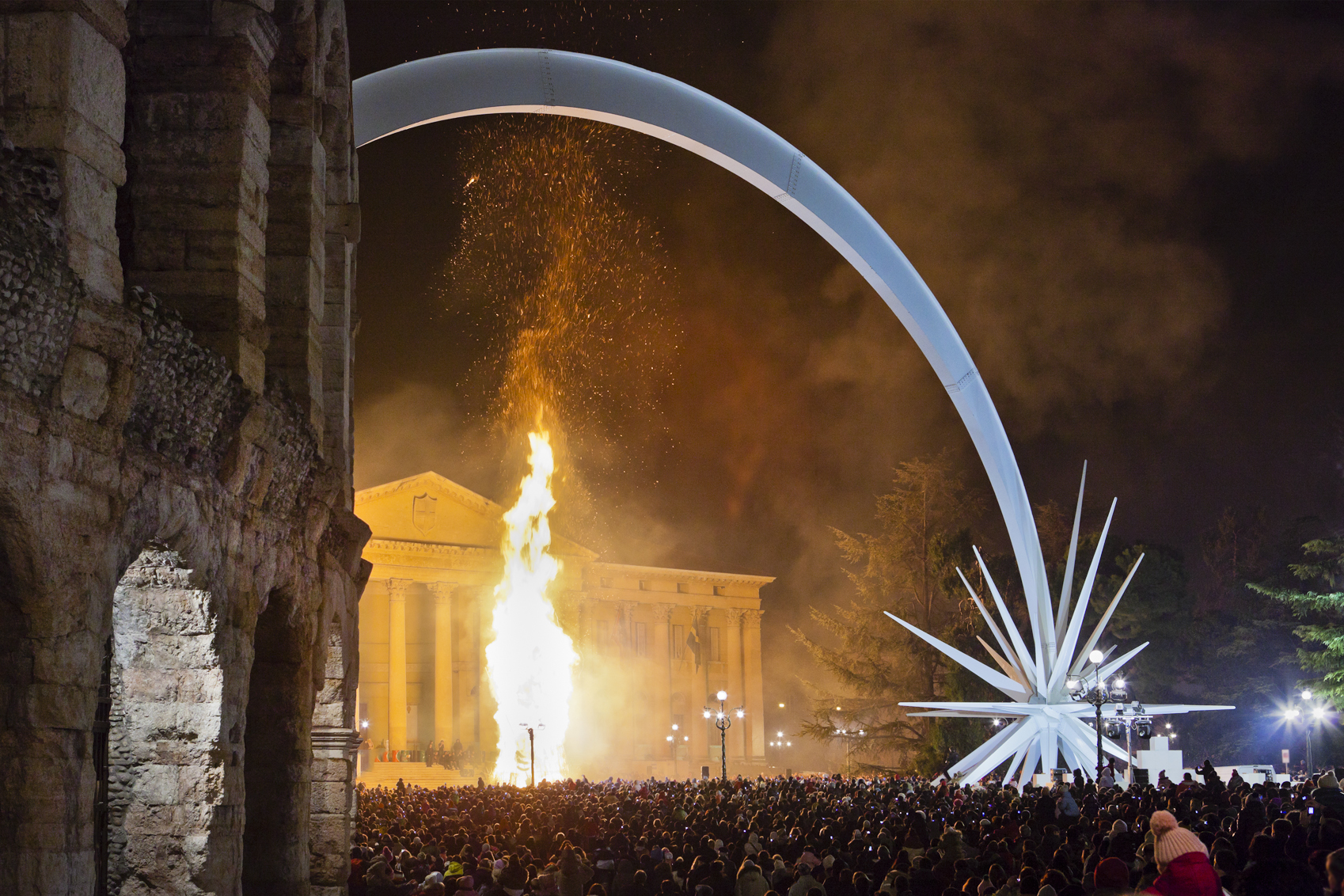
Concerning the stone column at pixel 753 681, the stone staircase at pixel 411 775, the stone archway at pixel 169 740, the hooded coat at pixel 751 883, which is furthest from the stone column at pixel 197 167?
the stone column at pixel 753 681

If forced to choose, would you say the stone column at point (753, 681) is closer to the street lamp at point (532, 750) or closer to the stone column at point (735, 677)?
the stone column at point (735, 677)

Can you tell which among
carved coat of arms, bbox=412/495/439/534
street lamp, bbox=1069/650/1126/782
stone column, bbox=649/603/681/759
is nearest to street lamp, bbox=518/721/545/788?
street lamp, bbox=1069/650/1126/782

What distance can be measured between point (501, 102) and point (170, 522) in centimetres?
1790

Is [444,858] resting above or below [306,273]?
below

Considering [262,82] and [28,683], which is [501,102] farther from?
[28,683]

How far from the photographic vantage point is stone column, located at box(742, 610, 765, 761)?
7900 cm

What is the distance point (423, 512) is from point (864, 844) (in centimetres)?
5333

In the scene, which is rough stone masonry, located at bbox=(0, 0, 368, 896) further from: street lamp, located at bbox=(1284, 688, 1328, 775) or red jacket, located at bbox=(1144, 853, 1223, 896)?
street lamp, located at bbox=(1284, 688, 1328, 775)

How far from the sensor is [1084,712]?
31.3 meters

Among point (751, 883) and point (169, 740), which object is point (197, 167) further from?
point (751, 883)

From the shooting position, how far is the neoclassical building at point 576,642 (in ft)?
203

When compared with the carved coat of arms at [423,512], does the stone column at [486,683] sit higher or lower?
lower

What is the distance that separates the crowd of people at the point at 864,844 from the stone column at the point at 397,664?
38.2m

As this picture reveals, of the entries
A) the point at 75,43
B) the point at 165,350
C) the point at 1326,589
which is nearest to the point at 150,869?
the point at 165,350
